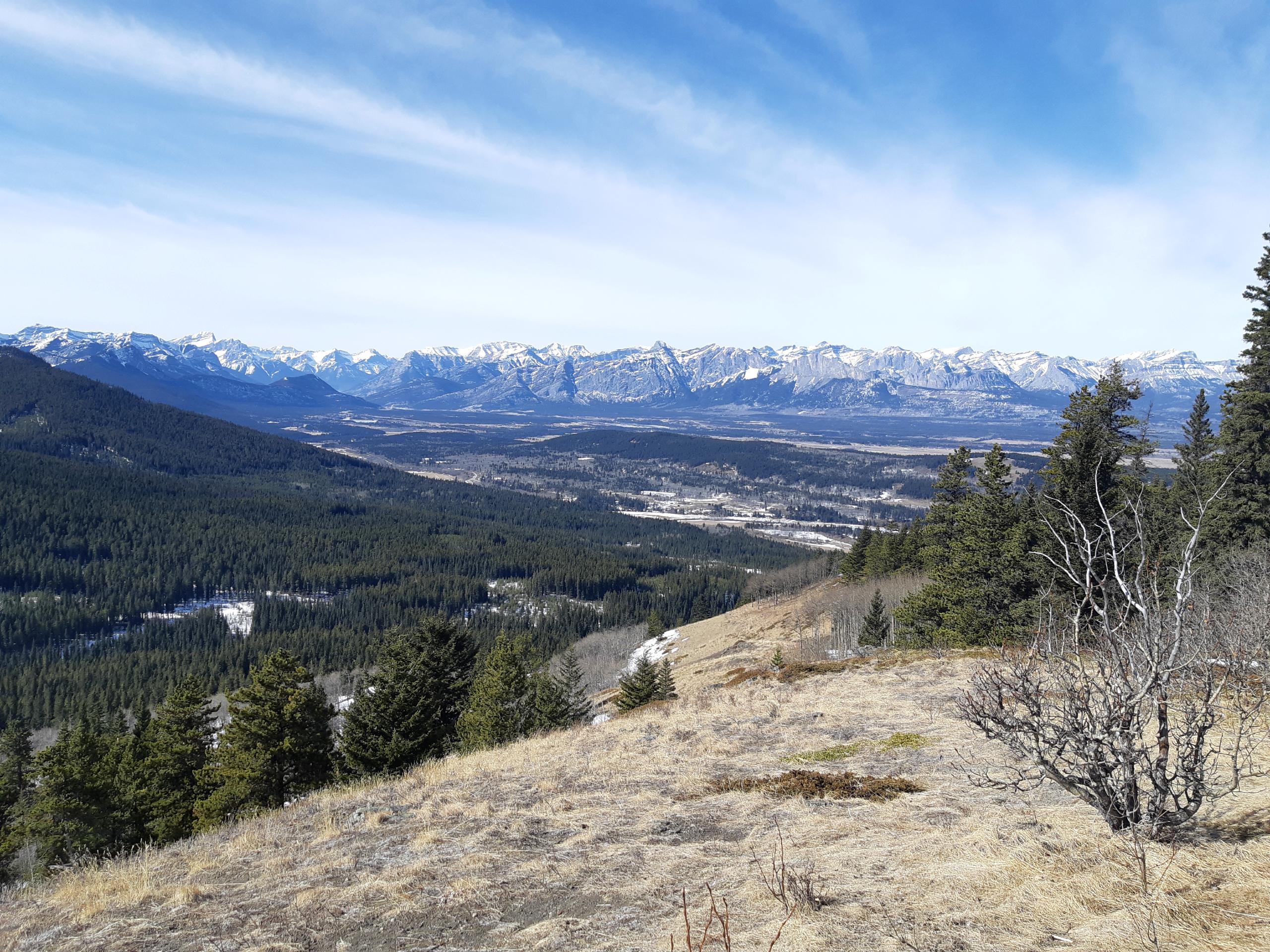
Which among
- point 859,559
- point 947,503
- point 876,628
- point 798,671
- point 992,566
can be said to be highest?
point 947,503

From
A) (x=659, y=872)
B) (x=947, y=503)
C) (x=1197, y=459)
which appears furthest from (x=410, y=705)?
(x=1197, y=459)

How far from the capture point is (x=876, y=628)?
170 ft

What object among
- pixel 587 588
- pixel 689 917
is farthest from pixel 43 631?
pixel 689 917

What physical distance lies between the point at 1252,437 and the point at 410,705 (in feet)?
133

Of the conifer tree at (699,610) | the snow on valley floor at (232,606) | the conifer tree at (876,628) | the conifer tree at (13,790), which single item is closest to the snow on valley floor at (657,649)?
the conifer tree at (699,610)

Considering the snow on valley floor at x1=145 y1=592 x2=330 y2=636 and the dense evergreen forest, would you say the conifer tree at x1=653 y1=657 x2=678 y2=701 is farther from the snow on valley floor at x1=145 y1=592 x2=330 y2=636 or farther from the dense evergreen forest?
the snow on valley floor at x1=145 y1=592 x2=330 y2=636

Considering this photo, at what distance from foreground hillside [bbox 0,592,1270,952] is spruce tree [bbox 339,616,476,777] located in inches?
529

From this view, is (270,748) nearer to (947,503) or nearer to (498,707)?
(498,707)

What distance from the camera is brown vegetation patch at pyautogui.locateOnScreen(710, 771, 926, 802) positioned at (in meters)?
12.6

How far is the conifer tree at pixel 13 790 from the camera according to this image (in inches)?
1262

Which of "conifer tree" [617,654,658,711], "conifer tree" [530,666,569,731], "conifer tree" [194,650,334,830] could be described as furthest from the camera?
"conifer tree" [617,654,658,711]

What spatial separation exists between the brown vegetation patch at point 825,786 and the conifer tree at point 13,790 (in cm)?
3789

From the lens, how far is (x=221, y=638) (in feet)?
411

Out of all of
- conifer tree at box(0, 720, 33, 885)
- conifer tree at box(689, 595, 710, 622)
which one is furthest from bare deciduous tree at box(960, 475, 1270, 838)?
conifer tree at box(689, 595, 710, 622)
